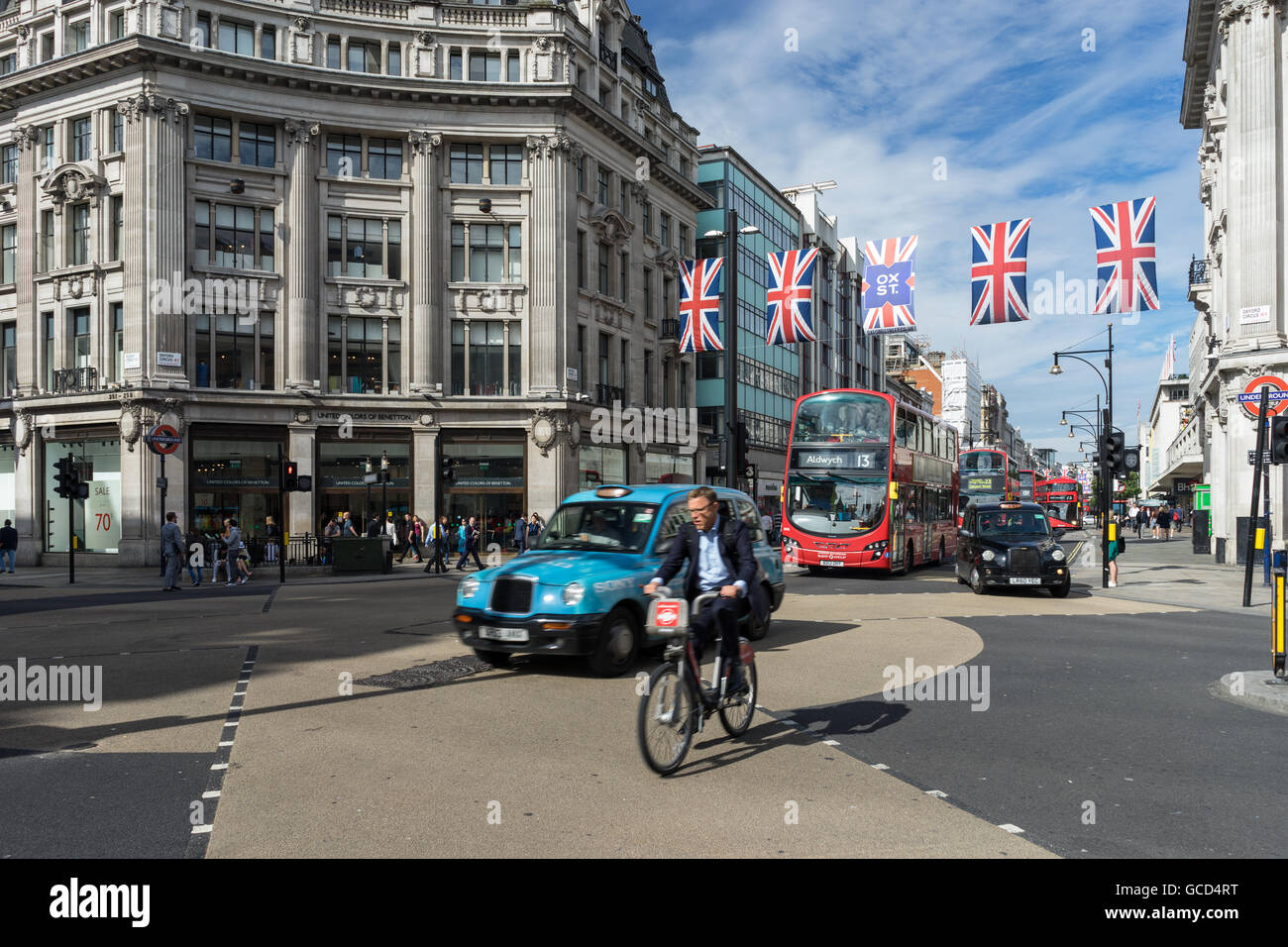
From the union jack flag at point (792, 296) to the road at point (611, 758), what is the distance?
14430 millimetres

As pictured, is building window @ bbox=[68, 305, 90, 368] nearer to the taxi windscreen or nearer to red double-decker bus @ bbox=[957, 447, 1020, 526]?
the taxi windscreen

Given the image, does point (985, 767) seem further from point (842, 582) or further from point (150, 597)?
point (150, 597)

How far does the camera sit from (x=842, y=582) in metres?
22.3

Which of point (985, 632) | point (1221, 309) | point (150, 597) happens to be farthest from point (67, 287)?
point (1221, 309)

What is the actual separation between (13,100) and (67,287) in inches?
307

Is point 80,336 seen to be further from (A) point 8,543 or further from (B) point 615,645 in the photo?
(B) point 615,645

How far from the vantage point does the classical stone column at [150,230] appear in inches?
1271

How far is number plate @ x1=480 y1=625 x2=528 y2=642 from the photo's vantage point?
891 centimetres

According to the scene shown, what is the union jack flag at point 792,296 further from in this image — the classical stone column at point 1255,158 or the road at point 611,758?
the road at point 611,758

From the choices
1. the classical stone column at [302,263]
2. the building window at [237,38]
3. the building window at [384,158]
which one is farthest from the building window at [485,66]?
the building window at [237,38]

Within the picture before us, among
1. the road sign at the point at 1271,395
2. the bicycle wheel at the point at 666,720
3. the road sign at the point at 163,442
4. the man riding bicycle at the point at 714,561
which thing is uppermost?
the road sign at the point at 1271,395

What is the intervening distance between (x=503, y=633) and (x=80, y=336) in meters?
32.4

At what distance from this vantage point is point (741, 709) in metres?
6.86

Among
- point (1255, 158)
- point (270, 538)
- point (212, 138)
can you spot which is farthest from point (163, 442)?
point (1255, 158)
